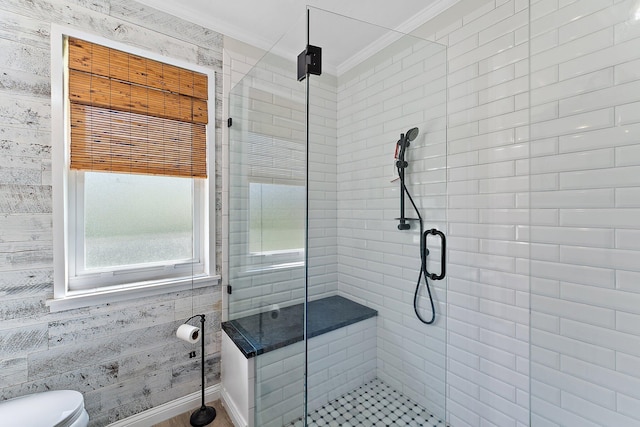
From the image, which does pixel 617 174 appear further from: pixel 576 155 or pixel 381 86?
pixel 381 86

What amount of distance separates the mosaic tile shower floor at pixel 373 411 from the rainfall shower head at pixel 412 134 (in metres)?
1.51

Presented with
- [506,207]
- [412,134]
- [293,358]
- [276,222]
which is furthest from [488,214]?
[293,358]

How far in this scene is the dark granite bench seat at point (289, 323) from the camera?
1444 mm

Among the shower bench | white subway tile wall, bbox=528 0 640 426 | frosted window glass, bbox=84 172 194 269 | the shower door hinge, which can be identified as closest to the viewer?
white subway tile wall, bbox=528 0 640 426

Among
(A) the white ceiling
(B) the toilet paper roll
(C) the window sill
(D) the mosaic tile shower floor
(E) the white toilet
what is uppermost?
(A) the white ceiling

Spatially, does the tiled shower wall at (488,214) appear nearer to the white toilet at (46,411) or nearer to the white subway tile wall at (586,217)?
the white subway tile wall at (586,217)

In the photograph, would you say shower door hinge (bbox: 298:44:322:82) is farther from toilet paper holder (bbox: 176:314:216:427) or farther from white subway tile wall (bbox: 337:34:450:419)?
toilet paper holder (bbox: 176:314:216:427)

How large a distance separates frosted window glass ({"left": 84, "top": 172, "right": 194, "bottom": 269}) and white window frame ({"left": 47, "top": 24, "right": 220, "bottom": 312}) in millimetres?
57

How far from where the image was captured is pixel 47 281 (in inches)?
56.5

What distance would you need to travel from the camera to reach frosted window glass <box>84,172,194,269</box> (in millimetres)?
1625

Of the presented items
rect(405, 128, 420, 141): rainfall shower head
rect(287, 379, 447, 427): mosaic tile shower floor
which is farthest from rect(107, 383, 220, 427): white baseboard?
rect(405, 128, 420, 141): rainfall shower head

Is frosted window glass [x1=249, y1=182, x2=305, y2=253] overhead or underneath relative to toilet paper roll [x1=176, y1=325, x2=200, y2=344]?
overhead

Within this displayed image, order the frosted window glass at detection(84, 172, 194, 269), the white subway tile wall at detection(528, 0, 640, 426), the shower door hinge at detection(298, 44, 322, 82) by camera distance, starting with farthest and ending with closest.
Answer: the frosted window glass at detection(84, 172, 194, 269)
the shower door hinge at detection(298, 44, 322, 82)
the white subway tile wall at detection(528, 0, 640, 426)

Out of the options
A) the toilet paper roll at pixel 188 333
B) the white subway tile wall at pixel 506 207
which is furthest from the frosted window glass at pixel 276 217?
the toilet paper roll at pixel 188 333
